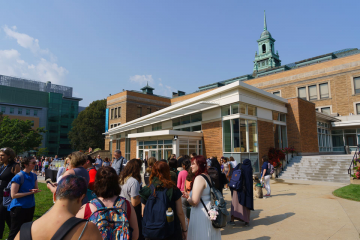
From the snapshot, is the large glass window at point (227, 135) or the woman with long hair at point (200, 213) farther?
the large glass window at point (227, 135)

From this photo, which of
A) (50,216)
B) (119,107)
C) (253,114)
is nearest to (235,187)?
(50,216)

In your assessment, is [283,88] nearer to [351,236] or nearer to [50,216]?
[351,236]

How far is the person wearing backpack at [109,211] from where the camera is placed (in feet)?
6.54

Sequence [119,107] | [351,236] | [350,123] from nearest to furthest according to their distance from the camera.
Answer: [351,236]
[350,123]
[119,107]

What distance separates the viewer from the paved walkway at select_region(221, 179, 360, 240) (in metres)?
4.96

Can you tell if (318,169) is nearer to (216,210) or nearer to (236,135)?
(236,135)

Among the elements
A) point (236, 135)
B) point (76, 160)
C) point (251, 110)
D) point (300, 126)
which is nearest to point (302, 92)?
point (300, 126)

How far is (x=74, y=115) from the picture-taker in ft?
219

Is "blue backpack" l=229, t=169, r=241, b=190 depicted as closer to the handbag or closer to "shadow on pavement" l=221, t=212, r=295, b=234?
"shadow on pavement" l=221, t=212, r=295, b=234

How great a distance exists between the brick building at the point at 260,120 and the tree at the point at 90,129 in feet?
46.6

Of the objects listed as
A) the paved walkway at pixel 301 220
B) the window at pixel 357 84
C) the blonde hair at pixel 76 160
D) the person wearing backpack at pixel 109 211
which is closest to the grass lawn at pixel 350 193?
the paved walkway at pixel 301 220

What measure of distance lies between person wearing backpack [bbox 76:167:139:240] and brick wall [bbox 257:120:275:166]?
50.7ft

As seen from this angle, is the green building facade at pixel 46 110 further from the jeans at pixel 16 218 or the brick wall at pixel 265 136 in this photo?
the jeans at pixel 16 218

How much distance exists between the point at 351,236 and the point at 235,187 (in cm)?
259
